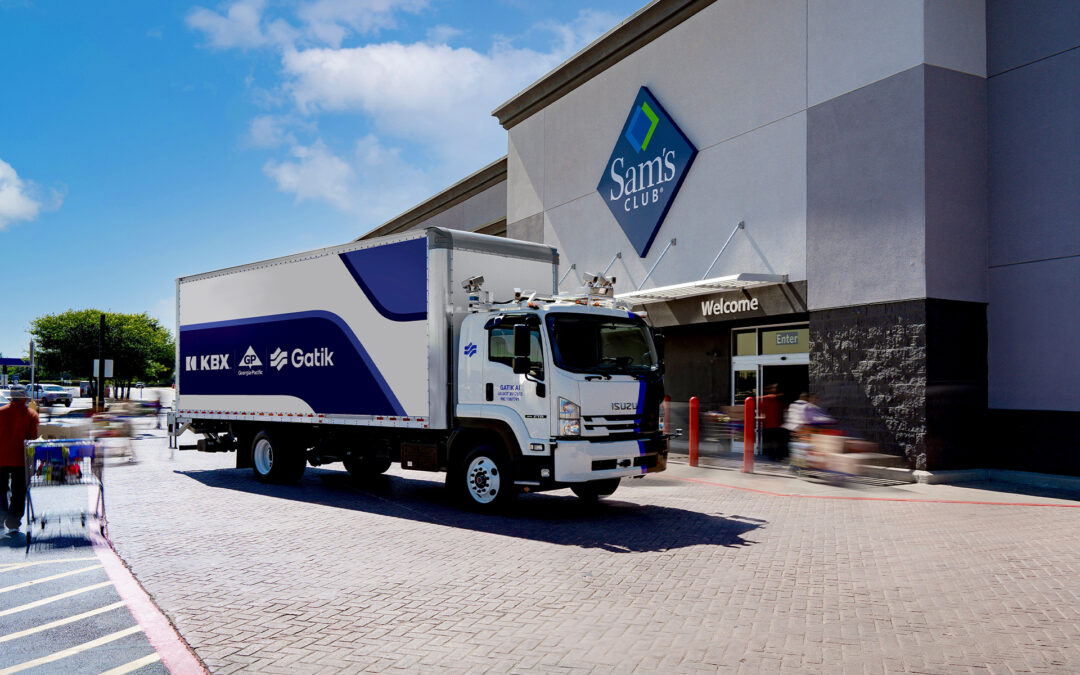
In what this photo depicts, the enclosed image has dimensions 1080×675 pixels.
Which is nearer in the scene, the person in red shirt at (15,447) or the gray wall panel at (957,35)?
the person in red shirt at (15,447)

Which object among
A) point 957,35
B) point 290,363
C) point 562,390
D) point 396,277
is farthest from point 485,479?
point 957,35

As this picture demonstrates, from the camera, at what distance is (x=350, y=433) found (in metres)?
12.7

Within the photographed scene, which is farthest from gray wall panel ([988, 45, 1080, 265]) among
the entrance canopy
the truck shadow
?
the truck shadow

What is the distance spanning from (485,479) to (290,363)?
4.64 m

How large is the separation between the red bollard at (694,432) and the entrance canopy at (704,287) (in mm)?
2632

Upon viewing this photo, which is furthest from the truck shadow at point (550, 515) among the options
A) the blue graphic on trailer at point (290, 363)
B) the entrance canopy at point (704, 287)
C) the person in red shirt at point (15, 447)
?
the entrance canopy at point (704, 287)

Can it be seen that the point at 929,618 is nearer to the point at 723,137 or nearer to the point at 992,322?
the point at 992,322

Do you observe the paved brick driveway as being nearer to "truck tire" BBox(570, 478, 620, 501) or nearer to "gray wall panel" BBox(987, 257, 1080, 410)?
"truck tire" BBox(570, 478, 620, 501)

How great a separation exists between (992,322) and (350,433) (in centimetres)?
1158

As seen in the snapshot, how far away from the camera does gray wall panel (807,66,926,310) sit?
14.1 m

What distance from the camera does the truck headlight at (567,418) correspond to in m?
9.88

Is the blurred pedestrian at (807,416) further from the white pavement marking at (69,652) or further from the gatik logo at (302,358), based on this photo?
the white pavement marking at (69,652)

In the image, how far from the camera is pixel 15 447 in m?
8.71

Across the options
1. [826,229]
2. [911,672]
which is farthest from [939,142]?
[911,672]
